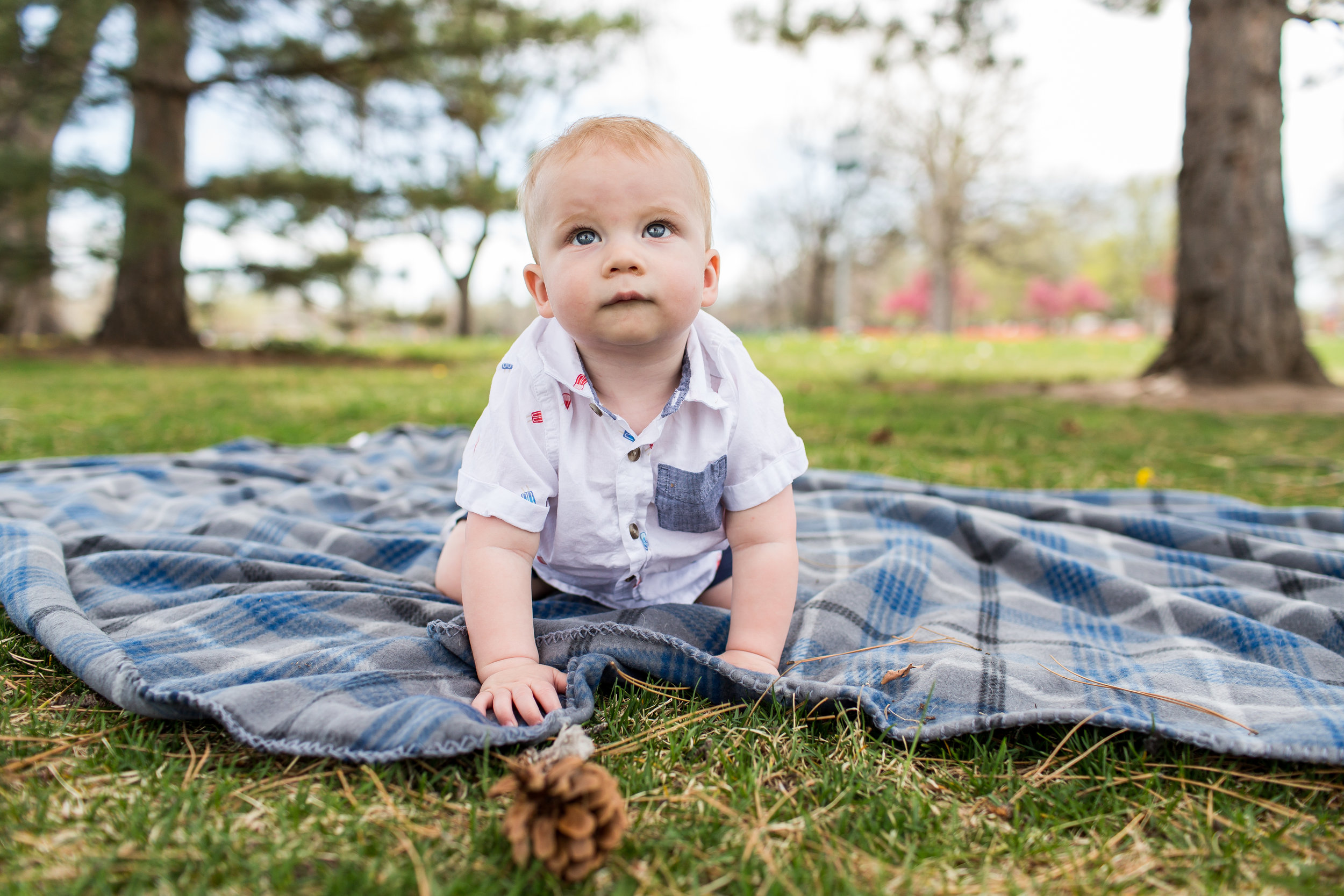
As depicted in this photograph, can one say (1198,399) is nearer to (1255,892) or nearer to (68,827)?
(1255,892)

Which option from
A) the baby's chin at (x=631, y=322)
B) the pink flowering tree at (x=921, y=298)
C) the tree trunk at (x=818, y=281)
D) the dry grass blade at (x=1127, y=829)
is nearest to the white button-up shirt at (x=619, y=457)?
the baby's chin at (x=631, y=322)

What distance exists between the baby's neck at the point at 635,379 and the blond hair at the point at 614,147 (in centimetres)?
21

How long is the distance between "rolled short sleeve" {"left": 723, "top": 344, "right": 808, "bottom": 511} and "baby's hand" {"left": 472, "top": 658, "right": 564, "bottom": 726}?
45cm

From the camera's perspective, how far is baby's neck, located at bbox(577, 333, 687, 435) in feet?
4.85

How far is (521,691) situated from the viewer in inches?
51.0

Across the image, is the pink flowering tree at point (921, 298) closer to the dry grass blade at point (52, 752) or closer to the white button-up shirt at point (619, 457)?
the white button-up shirt at point (619, 457)

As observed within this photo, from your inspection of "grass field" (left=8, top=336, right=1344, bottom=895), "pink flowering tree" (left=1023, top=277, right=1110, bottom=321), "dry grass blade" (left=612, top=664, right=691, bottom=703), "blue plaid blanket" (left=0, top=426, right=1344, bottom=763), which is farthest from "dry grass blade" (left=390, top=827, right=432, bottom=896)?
"pink flowering tree" (left=1023, top=277, right=1110, bottom=321)

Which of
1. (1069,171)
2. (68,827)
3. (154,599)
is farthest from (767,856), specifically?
(1069,171)

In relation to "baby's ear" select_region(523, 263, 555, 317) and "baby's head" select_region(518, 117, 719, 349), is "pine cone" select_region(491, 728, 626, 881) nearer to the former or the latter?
"baby's head" select_region(518, 117, 719, 349)

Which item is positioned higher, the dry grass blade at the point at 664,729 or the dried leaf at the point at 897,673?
the dried leaf at the point at 897,673

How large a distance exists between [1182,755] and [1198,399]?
508 cm

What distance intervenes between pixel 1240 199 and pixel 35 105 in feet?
32.7

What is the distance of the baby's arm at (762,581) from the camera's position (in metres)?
1.45

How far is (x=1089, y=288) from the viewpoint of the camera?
39.1 meters
